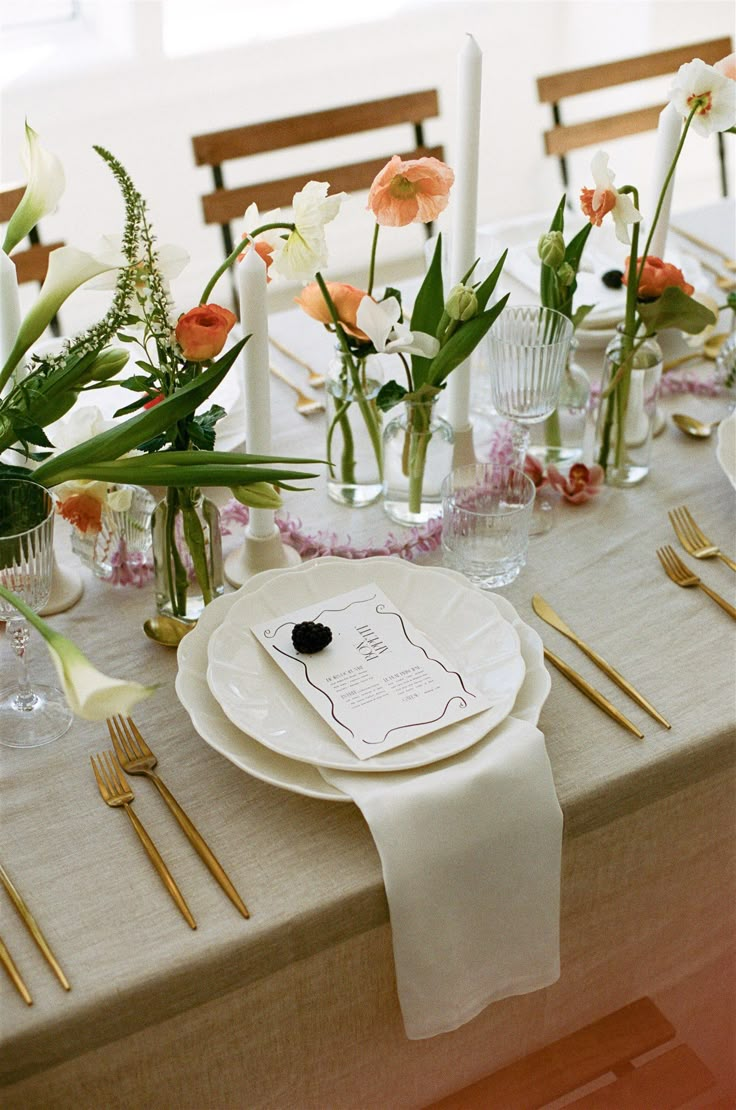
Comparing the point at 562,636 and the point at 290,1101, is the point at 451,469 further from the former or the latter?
the point at 290,1101

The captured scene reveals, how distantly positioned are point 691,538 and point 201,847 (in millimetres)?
606

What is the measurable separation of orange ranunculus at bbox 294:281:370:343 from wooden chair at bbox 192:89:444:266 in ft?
2.32

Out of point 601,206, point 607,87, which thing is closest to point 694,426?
point 601,206

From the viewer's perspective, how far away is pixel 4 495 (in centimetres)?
93

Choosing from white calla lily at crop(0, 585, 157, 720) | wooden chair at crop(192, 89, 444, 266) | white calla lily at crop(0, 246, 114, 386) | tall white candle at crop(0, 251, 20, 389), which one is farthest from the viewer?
wooden chair at crop(192, 89, 444, 266)

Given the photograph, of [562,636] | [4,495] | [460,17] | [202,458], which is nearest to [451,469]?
[562,636]

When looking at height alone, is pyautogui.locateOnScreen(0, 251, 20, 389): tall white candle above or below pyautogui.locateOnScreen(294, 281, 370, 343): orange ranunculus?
above

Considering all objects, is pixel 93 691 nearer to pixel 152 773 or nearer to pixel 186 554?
pixel 152 773

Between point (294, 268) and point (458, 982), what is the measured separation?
602 mm

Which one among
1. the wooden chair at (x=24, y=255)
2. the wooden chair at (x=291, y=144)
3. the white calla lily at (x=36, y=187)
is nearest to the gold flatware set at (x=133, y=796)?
the white calla lily at (x=36, y=187)

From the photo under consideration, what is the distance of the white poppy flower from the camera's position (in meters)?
1.08

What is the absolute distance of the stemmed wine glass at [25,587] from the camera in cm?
91

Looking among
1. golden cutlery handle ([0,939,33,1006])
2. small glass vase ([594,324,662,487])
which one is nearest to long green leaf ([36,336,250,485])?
golden cutlery handle ([0,939,33,1006])

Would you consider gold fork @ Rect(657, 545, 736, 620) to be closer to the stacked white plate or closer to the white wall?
the stacked white plate
